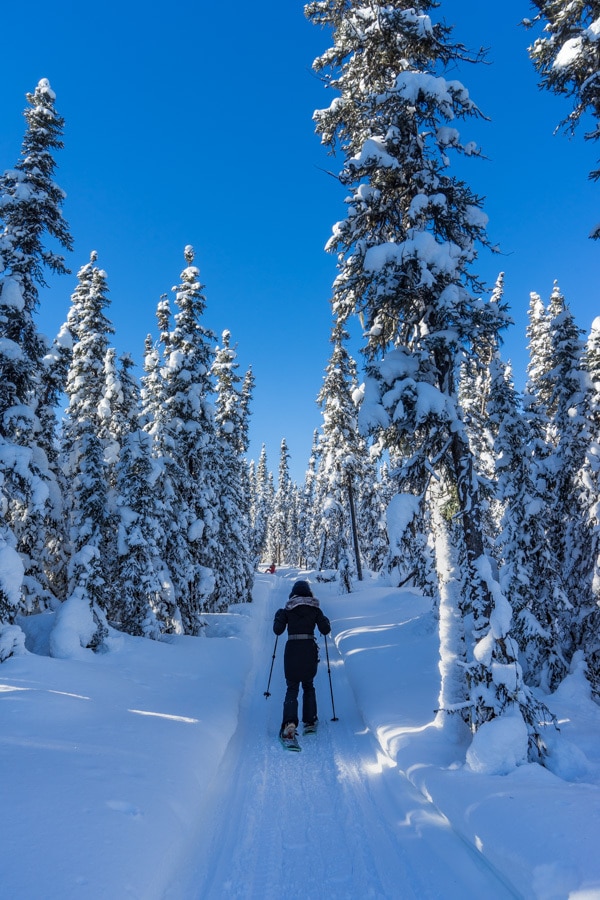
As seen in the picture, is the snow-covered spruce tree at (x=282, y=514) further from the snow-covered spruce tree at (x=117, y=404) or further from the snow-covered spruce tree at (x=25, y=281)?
the snow-covered spruce tree at (x=25, y=281)

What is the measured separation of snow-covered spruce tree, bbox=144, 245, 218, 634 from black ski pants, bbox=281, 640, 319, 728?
1059 cm

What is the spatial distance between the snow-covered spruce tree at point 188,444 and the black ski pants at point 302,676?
10.6 m

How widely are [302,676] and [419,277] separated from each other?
7255 mm

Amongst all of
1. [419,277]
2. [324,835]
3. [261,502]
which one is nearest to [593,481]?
[419,277]

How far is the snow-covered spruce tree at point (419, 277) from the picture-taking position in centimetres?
663

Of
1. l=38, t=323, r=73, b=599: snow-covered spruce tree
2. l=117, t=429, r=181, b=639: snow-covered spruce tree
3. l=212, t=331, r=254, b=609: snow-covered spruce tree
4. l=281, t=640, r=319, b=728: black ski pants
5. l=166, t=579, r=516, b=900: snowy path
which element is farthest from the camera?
l=212, t=331, r=254, b=609: snow-covered spruce tree

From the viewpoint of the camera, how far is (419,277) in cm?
782

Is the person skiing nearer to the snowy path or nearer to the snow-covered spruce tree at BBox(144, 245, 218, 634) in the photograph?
the snowy path

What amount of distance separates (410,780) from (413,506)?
3.51m

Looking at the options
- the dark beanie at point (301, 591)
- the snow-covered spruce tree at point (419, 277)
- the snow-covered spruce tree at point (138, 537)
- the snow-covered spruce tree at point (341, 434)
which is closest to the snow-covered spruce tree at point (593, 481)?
the snow-covered spruce tree at point (419, 277)

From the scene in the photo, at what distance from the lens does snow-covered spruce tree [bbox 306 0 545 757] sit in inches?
261

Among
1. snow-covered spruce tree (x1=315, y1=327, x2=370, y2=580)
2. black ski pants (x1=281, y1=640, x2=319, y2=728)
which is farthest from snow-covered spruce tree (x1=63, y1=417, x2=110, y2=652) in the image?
snow-covered spruce tree (x1=315, y1=327, x2=370, y2=580)

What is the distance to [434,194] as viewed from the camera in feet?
26.3

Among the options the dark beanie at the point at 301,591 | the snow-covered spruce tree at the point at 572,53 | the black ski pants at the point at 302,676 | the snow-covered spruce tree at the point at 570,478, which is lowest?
the black ski pants at the point at 302,676
